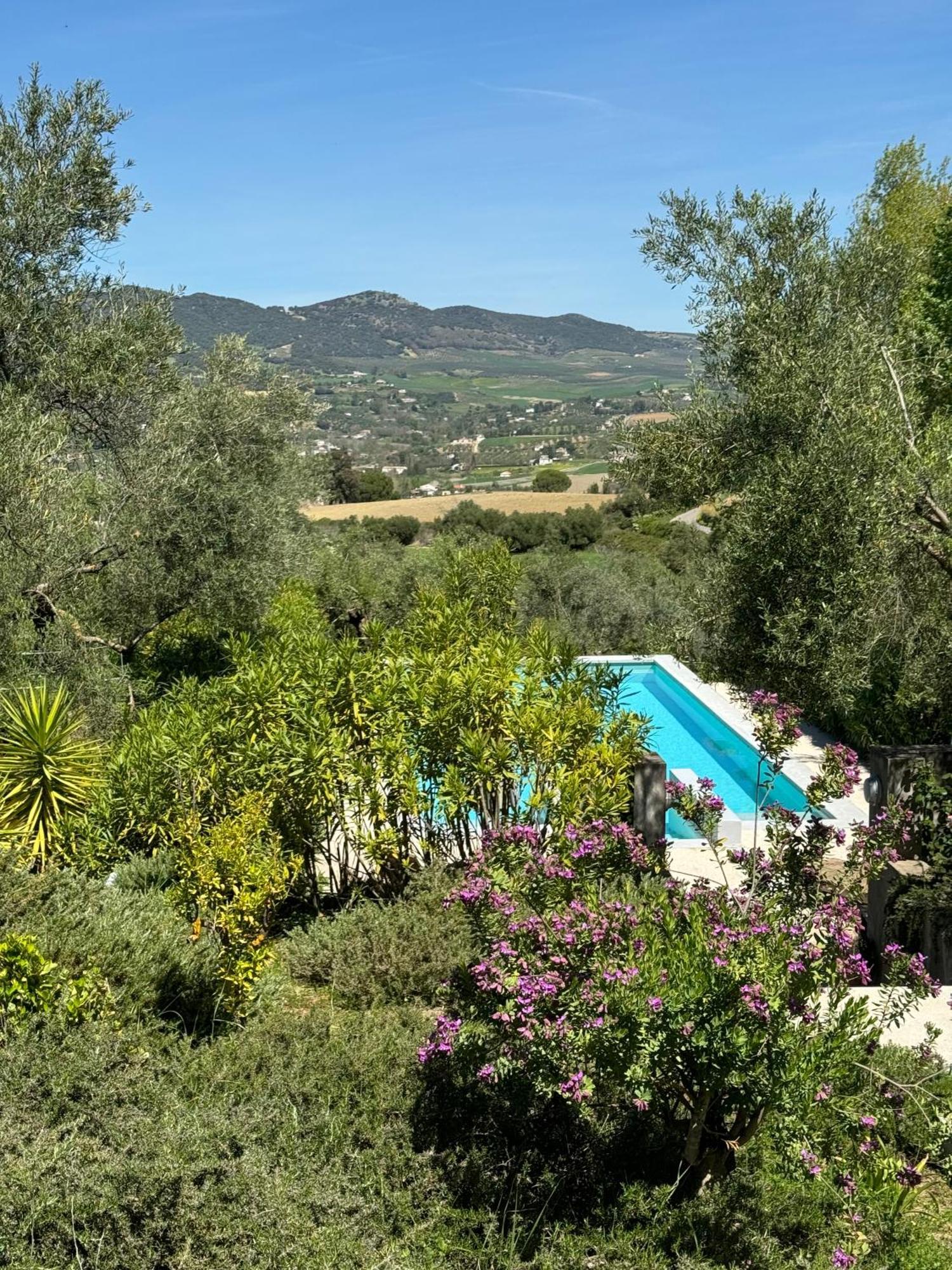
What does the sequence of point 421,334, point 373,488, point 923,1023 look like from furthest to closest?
point 421,334
point 373,488
point 923,1023

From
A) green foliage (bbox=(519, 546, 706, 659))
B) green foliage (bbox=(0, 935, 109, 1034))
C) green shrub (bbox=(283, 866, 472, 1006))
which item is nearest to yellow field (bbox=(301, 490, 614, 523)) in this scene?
green foliage (bbox=(519, 546, 706, 659))

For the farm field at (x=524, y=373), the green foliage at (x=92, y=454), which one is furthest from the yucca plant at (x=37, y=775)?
the farm field at (x=524, y=373)

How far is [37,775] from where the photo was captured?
26.9ft

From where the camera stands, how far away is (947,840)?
20.9ft

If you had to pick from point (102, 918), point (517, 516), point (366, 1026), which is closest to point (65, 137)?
point (102, 918)

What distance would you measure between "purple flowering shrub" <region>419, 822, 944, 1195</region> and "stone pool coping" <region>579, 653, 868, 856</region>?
13.3 ft

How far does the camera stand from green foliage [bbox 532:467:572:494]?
58000mm

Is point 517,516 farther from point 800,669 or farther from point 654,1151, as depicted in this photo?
point 654,1151

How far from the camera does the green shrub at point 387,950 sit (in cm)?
615

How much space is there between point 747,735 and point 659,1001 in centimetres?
1092

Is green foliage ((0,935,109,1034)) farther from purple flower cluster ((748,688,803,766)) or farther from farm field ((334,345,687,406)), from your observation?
farm field ((334,345,687,406))

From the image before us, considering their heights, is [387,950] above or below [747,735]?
above

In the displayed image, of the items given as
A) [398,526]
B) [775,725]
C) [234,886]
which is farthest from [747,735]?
[398,526]

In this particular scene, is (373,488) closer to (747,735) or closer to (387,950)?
(747,735)
